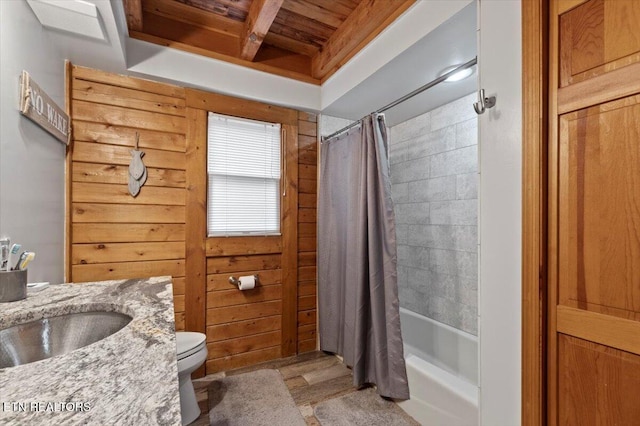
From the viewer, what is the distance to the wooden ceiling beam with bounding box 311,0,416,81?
1689mm

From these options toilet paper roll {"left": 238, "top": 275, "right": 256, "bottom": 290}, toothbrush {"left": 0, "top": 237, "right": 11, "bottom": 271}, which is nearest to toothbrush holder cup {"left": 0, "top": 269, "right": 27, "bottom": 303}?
toothbrush {"left": 0, "top": 237, "right": 11, "bottom": 271}

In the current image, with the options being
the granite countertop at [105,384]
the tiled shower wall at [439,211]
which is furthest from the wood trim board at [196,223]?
the tiled shower wall at [439,211]

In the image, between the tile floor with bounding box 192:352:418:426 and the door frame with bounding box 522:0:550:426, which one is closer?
the door frame with bounding box 522:0:550:426

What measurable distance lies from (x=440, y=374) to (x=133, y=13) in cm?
278

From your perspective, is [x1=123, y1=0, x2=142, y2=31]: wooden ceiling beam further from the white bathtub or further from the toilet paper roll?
the white bathtub

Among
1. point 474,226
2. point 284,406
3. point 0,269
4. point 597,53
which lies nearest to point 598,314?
point 597,53

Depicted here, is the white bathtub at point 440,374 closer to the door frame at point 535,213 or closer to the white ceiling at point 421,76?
the door frame at point 535,213

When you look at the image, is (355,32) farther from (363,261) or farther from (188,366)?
(188,366)

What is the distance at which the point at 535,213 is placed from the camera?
106 cm

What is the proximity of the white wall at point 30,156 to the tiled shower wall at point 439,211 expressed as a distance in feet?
8.54

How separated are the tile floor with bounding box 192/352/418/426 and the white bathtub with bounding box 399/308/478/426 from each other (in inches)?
6.1

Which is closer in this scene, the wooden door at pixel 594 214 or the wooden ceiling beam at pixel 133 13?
the wooden door at pixel 594 214

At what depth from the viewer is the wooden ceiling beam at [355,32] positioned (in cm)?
169

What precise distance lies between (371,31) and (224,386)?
8.72ft
